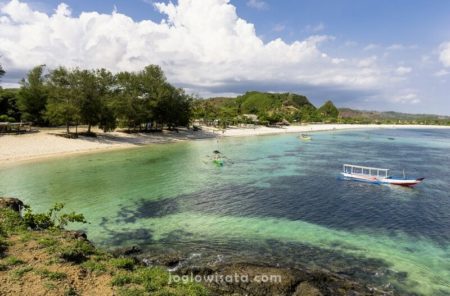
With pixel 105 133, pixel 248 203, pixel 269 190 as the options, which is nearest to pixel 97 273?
pixel 248 203

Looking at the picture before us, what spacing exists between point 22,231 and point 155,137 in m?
83.2

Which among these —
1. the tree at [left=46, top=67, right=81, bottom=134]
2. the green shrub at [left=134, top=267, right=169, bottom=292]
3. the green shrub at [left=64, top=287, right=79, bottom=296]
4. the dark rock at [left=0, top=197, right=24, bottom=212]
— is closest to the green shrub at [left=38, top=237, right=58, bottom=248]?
the green shrub at [left=64, top=287, right=79, bottom=296]

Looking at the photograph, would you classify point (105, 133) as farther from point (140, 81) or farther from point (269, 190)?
point (269, 190)

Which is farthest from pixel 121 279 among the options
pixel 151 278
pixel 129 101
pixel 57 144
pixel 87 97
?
pixel 129 101

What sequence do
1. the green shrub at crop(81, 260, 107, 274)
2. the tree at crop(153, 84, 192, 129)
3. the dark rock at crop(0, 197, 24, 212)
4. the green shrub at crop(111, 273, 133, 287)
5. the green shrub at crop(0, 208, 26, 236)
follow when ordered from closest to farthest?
the green shrub at crop(111, 273, 133, 287) → the green shrub at crop(81, 260, 107, 274) → the green shrub at crop(0, 208, 26, 236) → the dark rock at crop(0, 197, 24, 212) → the tree at crop(153, 84, 192, 129)

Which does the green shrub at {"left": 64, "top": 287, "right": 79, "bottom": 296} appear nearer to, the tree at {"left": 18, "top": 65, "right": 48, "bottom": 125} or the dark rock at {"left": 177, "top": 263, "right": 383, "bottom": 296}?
the dark rock at {"left": 177, "top": 263, "right": 383, "bottom": 296}

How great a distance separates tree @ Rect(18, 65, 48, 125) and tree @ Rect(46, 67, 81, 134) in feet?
21.3

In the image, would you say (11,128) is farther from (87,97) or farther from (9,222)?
(9,222)

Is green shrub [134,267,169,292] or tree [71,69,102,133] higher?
tree [71,69,102,133]

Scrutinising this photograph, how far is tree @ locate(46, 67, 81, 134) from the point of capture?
245 feet

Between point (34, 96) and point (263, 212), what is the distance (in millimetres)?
79676

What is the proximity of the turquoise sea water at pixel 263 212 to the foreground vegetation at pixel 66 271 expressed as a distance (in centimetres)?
599

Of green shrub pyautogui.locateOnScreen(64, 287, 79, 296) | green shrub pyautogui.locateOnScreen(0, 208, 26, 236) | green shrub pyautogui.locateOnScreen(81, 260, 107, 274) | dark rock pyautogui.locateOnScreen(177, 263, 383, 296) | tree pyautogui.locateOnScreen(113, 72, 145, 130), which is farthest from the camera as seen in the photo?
tree pyautogui.locateOnScreen(113, 72, 145, 130)

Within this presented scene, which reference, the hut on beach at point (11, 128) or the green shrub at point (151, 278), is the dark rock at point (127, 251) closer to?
the green shrub at point (151, 278)
